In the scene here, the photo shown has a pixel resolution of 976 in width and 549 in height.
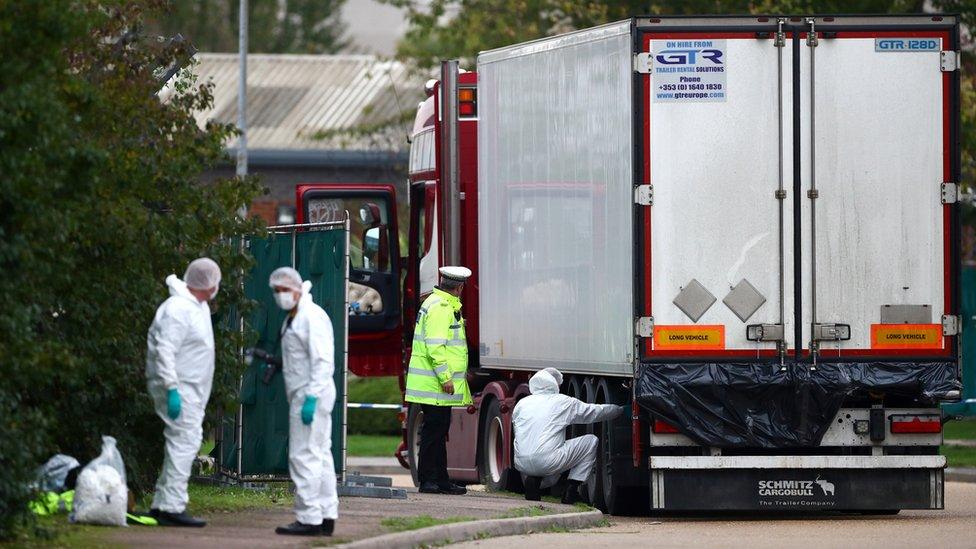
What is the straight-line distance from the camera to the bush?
94.5ft

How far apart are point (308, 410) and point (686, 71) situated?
419 centimetres

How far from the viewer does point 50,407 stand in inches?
438

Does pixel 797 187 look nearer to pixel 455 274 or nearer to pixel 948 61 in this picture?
pixel 948 61

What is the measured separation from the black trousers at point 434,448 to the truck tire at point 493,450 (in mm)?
785

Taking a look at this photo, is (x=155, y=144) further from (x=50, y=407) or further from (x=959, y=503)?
(x=959, y=503)

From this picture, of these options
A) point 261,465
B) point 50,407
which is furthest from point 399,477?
point 50,407

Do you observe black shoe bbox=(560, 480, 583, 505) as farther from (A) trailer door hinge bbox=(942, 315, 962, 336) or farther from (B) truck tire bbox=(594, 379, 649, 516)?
(A) trailer door hinge bbox=(942, 315, 962, 336)

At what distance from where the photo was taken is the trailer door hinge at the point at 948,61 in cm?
1409

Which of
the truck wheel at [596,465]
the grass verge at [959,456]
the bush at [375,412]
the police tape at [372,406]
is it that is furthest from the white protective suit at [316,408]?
the bush at [375,412]

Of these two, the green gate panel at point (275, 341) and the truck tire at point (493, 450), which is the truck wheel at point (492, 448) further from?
the green gate panel at point (275, 341)

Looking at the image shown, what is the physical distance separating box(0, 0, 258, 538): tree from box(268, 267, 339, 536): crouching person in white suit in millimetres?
1198

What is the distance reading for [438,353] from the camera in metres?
15.6

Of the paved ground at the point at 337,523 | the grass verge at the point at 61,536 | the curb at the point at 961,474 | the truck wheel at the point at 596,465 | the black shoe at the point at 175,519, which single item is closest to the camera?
the grass verge at the point at 61,536

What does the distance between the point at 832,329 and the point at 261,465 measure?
4308 millimetres
